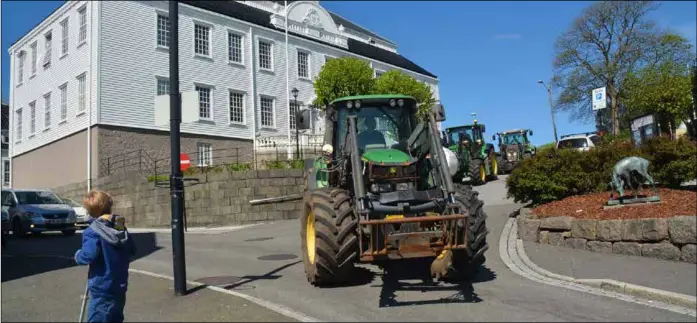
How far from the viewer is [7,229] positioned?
1784 cm

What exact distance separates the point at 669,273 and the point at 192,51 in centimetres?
2735

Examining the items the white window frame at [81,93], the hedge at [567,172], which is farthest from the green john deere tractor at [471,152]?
the white window frame at [81,93]

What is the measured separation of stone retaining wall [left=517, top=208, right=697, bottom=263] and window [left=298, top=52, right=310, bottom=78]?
2769 centimetres

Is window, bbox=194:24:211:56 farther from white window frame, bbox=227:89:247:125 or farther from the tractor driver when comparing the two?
the tractor driver

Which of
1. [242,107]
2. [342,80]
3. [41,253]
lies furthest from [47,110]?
[41,253]

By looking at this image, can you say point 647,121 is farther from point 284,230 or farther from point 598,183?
point 284,230

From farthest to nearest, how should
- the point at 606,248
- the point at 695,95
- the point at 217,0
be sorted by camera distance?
the point at 217,0, the point at 695,95, the point at 606,248

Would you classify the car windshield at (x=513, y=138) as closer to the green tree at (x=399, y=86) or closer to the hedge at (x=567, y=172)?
the green tree at (x=399, y=86)

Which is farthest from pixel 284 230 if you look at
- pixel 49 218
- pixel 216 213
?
pixel 49 218

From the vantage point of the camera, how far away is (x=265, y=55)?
34.5m

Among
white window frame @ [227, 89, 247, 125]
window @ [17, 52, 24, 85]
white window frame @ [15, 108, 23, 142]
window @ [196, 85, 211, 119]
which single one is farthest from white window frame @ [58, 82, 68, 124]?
white window frame @ [227, 89, 247, 125]

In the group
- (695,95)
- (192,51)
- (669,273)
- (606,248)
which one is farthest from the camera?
(192,51)

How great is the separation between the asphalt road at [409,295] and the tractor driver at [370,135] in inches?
83.8

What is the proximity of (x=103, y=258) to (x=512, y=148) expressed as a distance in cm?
2855
